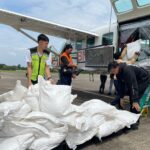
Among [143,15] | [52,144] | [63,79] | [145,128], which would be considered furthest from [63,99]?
[143,15]

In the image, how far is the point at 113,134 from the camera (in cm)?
507

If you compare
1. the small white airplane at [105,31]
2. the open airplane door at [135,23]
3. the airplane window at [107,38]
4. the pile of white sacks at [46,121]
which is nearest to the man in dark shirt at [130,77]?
the pile of white sacks at [46,121]

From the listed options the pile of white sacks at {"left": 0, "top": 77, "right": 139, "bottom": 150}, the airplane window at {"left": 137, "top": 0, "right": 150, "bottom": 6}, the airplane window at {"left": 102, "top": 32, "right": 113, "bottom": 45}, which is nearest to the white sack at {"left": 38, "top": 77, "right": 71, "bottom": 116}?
the pile of white sacks at {"left": 0, "top": 77, "right": 139, "bottom": 150}

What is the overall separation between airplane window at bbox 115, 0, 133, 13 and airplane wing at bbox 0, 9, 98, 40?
8.77 feet

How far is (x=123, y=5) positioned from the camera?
876cm

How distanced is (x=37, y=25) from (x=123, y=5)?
4483 mm

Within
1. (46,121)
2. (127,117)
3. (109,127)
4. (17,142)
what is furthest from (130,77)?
(17,142)

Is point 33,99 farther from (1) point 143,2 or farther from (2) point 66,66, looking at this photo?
(1) point 143,2

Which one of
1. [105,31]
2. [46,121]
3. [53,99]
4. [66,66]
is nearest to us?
[46,121]

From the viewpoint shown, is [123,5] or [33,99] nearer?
[33,99]

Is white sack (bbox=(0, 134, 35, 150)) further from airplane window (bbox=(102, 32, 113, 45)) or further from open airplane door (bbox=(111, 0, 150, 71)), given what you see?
airplane window (bbox=(102, 32, 113, 45))

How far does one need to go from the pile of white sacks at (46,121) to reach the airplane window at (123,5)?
442cm

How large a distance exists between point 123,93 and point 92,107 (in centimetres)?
134

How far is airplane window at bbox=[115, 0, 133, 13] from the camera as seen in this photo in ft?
27.9
